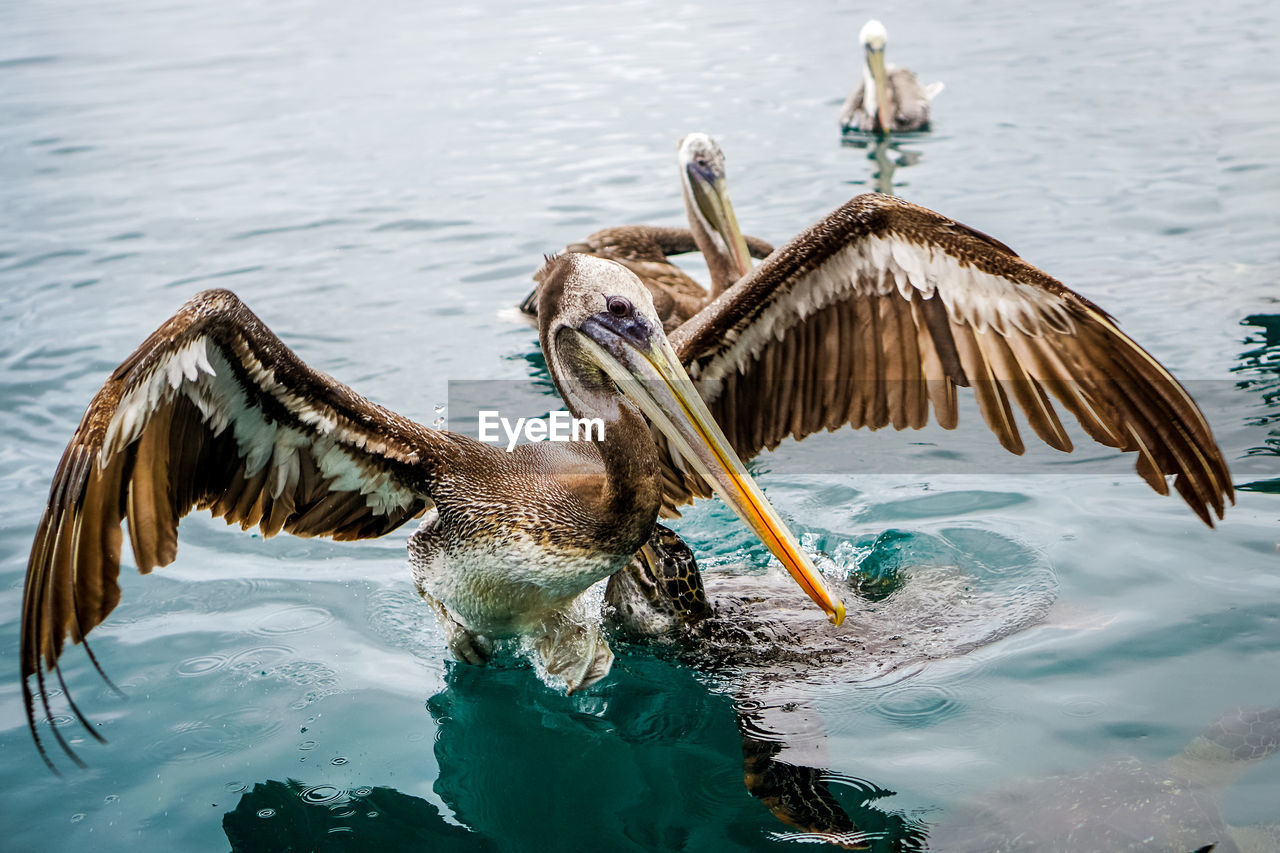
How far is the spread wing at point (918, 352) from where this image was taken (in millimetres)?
4070

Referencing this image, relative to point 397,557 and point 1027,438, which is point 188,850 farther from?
point 1027,438

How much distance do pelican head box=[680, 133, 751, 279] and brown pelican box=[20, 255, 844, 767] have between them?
3.27 metres

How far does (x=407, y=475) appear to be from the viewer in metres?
4.66

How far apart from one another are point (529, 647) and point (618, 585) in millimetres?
438

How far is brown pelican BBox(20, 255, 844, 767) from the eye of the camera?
12.3 feet

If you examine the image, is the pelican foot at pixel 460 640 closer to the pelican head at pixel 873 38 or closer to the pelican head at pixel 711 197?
the pelican head at pixel 711 197

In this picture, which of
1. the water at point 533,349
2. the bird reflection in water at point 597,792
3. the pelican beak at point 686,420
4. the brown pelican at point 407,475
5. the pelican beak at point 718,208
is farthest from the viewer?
the pelican beak at point 718,208

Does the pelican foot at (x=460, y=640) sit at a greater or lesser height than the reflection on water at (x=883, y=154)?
lesser

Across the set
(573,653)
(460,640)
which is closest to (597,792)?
(573,653)

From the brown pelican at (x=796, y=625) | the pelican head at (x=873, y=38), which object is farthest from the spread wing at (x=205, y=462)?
the pelican head at (x=873, y=38)

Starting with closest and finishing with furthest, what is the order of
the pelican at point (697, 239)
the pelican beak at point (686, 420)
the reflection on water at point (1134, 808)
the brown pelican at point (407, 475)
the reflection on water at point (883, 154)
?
the reflection on water at point (1134, 808), the brown pelican at point (407, 475), the pelican beak at point (686, 420), the pelican at point (697, 239), the reflection on water at point (883, 154)

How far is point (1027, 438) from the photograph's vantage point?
660 cm

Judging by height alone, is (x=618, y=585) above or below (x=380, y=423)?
below

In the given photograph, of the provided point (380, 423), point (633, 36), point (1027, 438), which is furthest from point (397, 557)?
point (633, 36)
